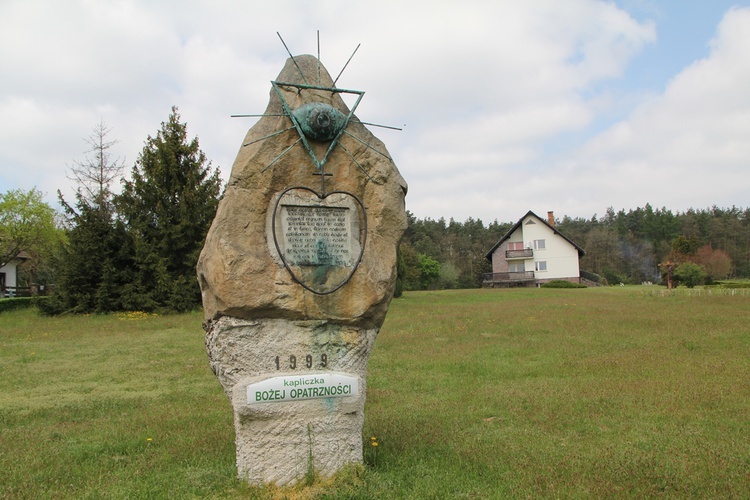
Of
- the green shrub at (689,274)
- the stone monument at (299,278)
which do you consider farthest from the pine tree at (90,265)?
the green shrub at (689,274)

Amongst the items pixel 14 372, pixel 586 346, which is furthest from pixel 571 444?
pixel 14 372

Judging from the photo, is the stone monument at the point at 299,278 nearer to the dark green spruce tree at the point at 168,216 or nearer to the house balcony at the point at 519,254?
the dark green spruce tree at the point at 168,216

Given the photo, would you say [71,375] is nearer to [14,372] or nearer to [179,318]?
[14,372]

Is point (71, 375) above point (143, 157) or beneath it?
beneath

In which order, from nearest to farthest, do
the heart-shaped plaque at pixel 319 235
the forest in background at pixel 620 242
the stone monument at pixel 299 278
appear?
the stone monument at pixel 299 278 → the heart-shaped plaque at pixel 319 235 → the forest in background at pixel 620 242

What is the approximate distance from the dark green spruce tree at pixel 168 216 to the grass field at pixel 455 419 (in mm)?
10177

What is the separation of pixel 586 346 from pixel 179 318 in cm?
1673

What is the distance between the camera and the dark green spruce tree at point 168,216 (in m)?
25.3

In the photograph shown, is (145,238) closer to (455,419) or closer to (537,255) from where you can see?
Answer: (455,419)

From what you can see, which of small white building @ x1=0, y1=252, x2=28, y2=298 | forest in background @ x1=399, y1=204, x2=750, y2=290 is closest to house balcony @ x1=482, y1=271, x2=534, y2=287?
forest in background @ x1=399, y1=204, x2=750, y2=290

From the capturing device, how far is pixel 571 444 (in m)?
6.03

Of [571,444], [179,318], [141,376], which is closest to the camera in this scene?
[571,444]

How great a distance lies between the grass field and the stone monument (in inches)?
20.4

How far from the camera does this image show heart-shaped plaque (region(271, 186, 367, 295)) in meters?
5.11
